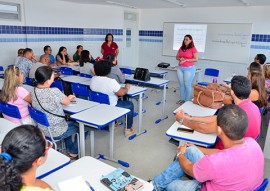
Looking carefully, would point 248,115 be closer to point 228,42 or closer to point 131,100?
point 131,100

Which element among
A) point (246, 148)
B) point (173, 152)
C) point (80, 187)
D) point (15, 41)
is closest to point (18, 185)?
point (80, 187)

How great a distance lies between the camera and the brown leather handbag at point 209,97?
2998 mm

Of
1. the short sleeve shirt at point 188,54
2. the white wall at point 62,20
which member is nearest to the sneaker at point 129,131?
the short sleeve shirt at point 188,54

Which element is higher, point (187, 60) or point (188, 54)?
point (188, 54)

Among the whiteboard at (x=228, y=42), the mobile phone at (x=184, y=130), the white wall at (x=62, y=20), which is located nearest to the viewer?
the mobile phone at (x=184, y=130)

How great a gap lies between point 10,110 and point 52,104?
1.74 ft

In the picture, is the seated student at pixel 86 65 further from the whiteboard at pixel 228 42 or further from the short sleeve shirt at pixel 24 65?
the whiteboard at pixel 228 42

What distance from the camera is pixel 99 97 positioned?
11.3ft

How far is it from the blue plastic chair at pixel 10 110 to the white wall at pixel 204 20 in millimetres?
6515

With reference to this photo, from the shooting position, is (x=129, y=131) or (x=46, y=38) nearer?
(x=129, y=131)

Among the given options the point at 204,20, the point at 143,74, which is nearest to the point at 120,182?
the point at 143,74

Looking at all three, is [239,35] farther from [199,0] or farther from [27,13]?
[27,13]

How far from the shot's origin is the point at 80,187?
1.37 metres

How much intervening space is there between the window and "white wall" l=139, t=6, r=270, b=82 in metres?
4.39
